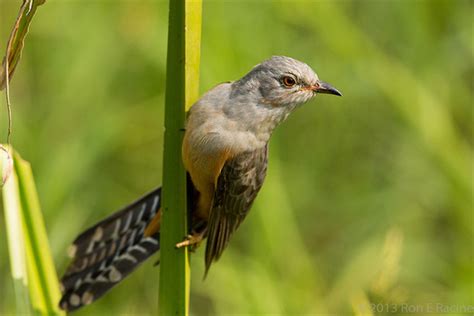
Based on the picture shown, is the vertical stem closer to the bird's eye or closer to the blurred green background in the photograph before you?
the bird's eye

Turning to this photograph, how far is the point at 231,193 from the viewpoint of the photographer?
396 cm

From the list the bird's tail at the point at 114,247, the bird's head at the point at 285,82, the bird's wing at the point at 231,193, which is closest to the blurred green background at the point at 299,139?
the bird's tail at the point at 114,247

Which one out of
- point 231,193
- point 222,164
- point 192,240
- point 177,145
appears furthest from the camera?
point 231,193

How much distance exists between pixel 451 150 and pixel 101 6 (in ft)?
9.45

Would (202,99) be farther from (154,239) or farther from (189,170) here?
(154,239)

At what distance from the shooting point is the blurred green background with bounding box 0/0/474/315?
17.9 feet

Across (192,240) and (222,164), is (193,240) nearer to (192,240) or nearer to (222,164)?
(192,240)

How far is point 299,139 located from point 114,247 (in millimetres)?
2580

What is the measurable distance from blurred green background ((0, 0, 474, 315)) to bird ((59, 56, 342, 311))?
0.99 m

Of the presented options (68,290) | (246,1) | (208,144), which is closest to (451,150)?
(246,1)

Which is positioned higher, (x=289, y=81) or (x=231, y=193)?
(x=289, y=81)

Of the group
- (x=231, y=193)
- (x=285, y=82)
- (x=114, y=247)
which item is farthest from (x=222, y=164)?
(x=114, y=247)

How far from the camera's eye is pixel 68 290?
13.2ft

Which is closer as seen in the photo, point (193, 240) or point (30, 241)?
point (30, 241)
